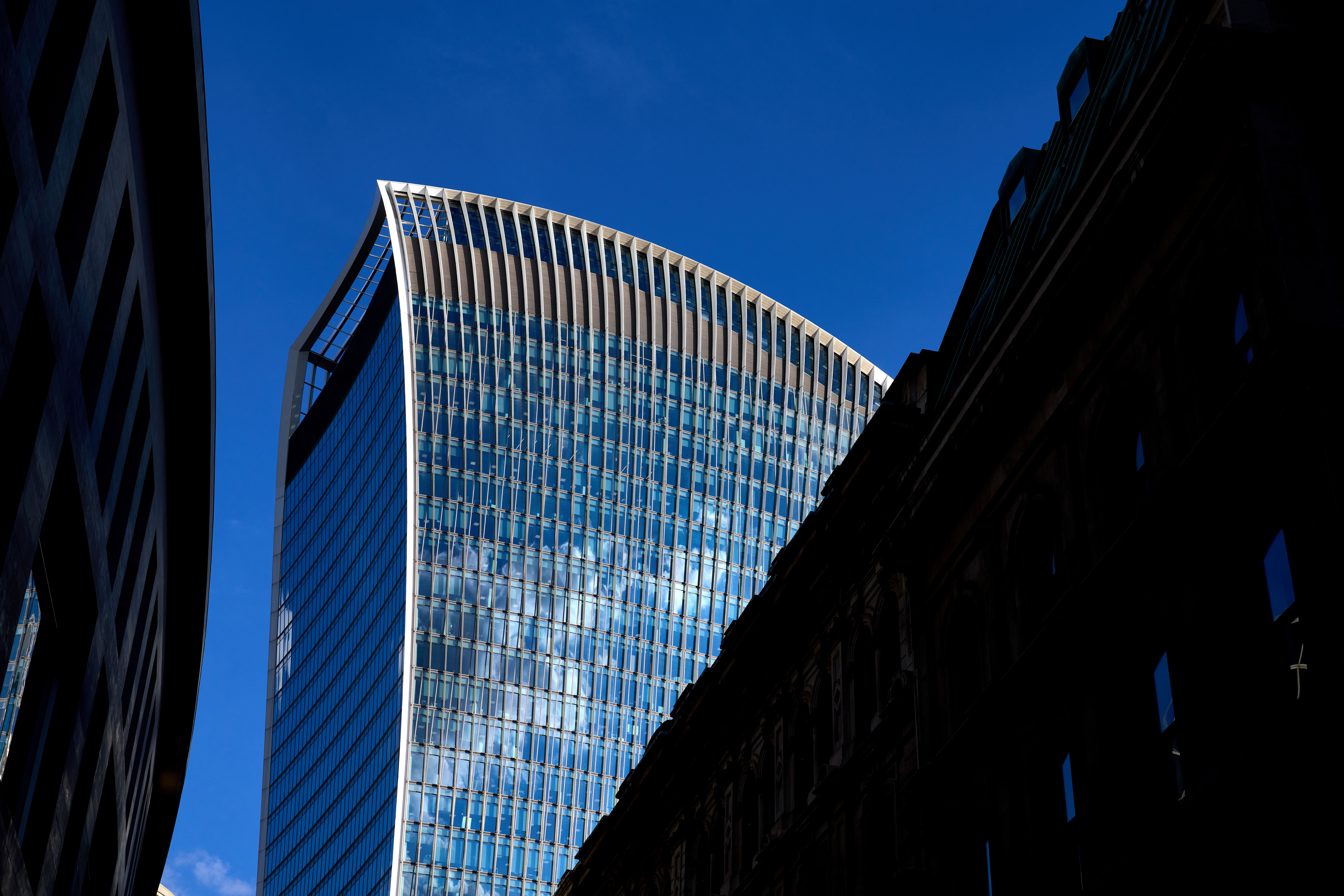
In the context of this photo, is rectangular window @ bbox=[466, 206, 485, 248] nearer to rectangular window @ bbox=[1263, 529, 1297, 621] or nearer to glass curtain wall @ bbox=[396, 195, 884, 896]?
glass curtain wall @ bbox=[396, 195, 884, 896]

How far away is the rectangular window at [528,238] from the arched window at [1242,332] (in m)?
141

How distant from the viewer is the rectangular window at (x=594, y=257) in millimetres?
163750

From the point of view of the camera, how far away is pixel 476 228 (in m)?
161

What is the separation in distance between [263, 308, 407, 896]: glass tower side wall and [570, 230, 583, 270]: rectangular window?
20.9 meters

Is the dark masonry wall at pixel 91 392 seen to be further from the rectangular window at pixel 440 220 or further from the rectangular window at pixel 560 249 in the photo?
the rectangular window at pixel 560 249

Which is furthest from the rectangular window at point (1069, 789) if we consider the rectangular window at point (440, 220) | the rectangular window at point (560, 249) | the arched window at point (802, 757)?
the rectangular window at point (560, 249)

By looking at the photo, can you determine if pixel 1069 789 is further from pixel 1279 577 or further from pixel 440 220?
pixel 440 220

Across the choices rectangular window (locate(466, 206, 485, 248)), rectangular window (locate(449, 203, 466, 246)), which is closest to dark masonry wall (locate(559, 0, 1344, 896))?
rectangular window (locate(466, 206, 485, 248))

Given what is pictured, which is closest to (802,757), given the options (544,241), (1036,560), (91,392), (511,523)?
(1036,560)

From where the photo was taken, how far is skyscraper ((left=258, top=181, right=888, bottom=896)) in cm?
14000

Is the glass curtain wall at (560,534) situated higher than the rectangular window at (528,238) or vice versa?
the rectangular window at (528,238)

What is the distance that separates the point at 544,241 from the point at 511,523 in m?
32.9

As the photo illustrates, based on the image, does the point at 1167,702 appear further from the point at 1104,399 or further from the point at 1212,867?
the point at 1104,399

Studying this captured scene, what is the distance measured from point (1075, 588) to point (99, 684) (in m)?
26.6
